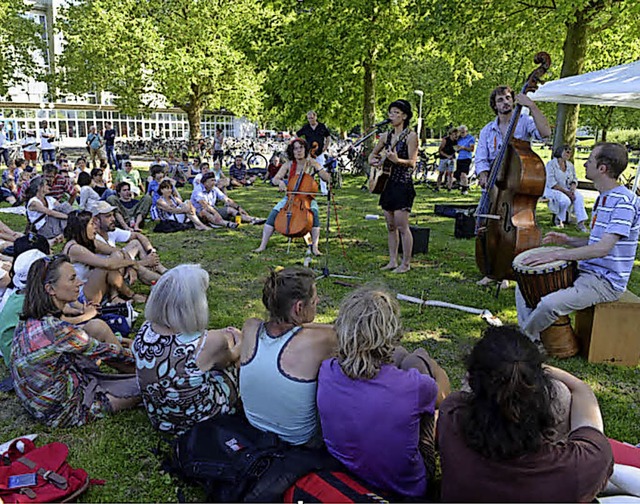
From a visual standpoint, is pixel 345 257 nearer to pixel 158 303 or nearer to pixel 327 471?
pixel 158 303

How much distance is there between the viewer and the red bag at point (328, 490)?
→ 7.01 feet

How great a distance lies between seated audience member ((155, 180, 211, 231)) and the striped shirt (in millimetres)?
6625

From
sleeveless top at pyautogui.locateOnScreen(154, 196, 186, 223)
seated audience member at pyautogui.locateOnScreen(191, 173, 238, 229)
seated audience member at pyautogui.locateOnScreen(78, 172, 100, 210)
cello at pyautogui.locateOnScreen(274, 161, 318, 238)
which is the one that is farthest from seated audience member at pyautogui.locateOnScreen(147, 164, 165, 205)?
cello at pyautogui.locateOnScreen(274, 161, 318, 238)

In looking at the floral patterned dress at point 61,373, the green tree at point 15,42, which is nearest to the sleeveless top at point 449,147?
the floral patterned dress at point 61,373

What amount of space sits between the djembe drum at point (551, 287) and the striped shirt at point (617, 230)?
208mm

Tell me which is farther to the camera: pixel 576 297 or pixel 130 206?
pixel 130 206

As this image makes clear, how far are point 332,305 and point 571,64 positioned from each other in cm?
821

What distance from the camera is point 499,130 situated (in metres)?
5.58

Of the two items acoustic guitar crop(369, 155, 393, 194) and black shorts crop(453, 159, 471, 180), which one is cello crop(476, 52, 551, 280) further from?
black shorts crop(453, 159, 471, 180)

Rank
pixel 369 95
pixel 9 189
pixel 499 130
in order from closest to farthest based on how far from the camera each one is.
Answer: pixel 499 130 < pixel 9 189 < pixel 369 95

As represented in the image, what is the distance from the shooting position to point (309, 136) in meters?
11.5

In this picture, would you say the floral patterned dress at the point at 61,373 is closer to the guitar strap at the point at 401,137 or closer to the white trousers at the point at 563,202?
the guitar strap at the point at 401,137

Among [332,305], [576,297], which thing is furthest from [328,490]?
[332,305]

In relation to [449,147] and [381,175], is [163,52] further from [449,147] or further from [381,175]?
[381,175]
